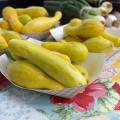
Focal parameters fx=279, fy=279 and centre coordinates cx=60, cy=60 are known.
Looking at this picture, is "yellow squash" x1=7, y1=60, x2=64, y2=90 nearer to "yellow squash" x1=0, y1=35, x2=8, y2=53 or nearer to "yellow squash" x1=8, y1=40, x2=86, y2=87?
"yellow squash" x1=8, y1=40, x2=86, y2=87

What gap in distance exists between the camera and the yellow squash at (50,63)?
19.3 inches

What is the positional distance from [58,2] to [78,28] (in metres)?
0.34

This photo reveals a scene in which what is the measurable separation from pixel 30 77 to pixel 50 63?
0.04 metres

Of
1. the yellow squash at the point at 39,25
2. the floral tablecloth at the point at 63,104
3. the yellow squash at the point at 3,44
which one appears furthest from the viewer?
the yellow squash at the point at 39,25

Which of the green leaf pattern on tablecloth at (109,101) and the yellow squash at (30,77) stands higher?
the yellow squash at (30,77)

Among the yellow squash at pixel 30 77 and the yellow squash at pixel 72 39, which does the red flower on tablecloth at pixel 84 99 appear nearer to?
the yellow squash at pixel 30 77

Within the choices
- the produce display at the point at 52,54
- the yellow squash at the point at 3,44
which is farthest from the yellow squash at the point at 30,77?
the yellow squash at the point at 3,44

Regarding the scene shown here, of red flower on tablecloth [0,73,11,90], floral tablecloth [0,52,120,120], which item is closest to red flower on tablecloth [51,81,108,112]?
floral tablecloth [0,52,120,120]

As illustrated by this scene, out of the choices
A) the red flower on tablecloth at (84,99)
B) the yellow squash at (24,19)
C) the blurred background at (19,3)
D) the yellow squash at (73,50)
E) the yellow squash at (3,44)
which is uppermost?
the yellow squash at (73,50)

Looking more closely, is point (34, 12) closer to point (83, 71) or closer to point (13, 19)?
point (13, 19)

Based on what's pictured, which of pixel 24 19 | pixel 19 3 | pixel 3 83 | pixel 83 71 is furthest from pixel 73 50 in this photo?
pixel 19 3

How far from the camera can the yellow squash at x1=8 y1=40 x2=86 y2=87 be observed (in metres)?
0.49

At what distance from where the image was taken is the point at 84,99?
20.9 inches

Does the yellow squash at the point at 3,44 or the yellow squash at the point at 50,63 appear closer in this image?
the yellow squash at the point at 50,63
